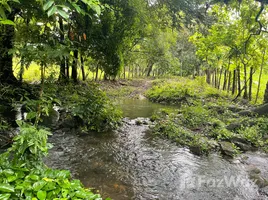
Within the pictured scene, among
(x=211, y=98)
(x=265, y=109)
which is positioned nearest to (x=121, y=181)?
(x=265, y=109)

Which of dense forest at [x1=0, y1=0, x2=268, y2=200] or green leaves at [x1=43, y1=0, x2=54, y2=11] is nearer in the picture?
green leaves at [x1=43, y1=0, x2=54, y2=11]

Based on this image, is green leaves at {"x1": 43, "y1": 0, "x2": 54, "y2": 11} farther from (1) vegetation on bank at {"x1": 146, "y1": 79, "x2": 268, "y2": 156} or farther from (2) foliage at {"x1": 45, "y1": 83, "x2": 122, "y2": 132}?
(1) vegetation on bank at {"x1": 146, "y1": 79, "x2": 268, "y2": 156}

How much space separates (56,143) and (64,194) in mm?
4418

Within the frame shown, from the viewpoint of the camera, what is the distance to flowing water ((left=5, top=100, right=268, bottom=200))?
15.1ft

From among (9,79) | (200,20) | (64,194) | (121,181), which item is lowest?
(121,181)

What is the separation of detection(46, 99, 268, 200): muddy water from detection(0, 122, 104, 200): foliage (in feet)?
6.12

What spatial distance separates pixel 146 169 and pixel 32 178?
11.1 ft

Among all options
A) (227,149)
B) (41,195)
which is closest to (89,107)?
(227,149)

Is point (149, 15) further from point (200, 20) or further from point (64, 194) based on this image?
point (64, 194)

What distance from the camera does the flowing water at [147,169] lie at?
4.59 meters

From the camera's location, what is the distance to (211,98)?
1641 cm

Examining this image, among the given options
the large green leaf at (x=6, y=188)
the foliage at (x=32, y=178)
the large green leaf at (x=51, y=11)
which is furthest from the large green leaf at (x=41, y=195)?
the large green leaf at (x=51, y=11)

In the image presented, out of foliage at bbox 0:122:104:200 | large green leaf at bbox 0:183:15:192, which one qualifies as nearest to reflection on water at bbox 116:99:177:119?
foliage at bbox 0:122:104:200

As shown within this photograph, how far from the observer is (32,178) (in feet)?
8.56
